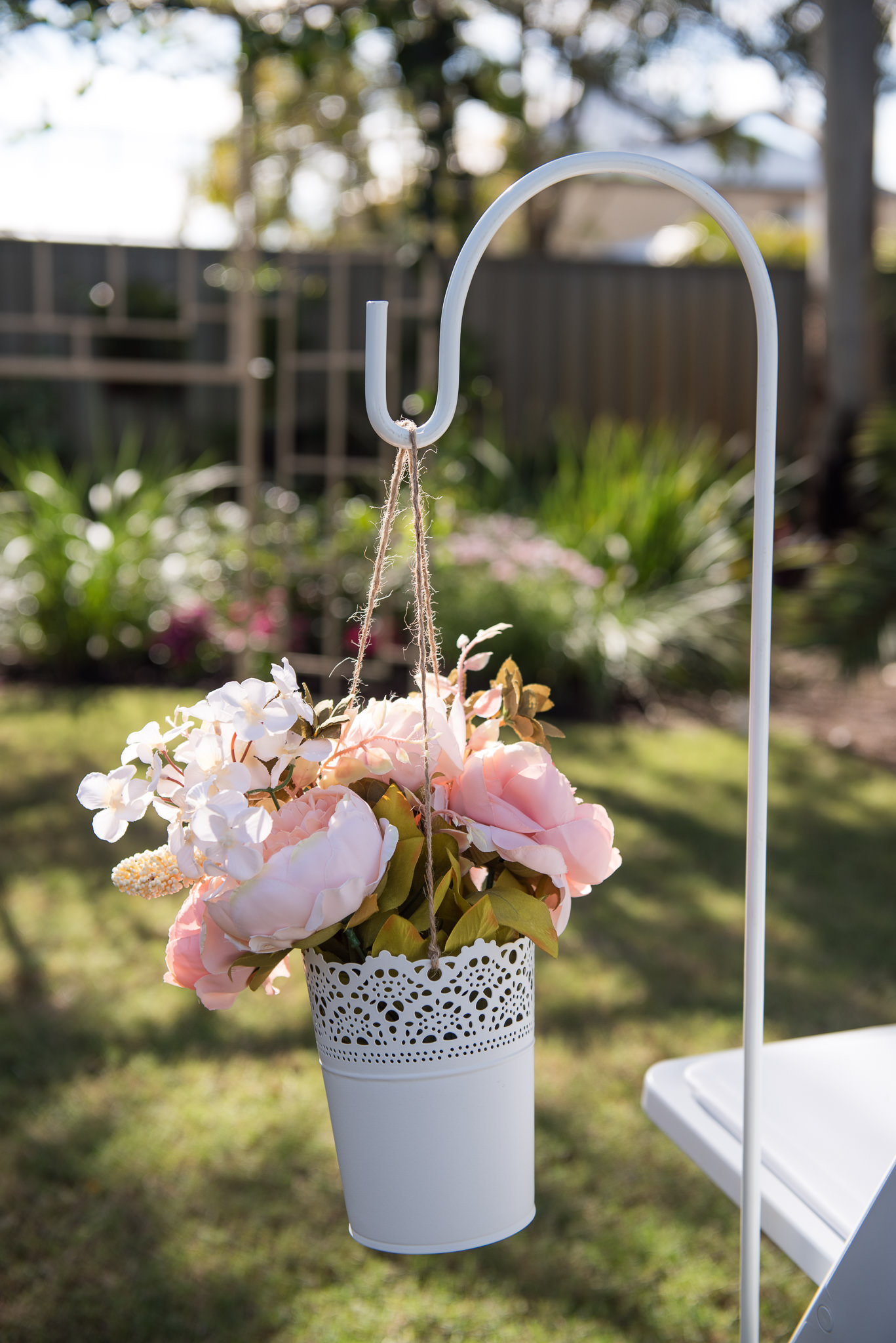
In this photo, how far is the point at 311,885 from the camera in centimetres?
64

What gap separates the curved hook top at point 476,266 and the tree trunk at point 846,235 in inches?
204

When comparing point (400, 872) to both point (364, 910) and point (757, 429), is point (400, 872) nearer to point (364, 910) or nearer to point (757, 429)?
point (364, 910)

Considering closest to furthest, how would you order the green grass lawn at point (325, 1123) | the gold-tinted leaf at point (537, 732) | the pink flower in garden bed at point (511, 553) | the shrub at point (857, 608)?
the gold-tinted leaf at point (537, 732), the green grass lawn at point (325, 1123), the shrub at point (857, 608), the pink flower in garden bed at point (511, 553)

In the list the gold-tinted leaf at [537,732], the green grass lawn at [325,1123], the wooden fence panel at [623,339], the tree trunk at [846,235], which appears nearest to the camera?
the gold-tinted leaf at [537,732]

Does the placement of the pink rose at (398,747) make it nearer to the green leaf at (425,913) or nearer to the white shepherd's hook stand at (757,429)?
the green leaf at (425,913)

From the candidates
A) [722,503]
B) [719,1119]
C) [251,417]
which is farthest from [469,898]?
[722,503]

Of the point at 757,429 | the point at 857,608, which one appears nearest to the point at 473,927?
the point at 757,429

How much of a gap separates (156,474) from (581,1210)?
17.5 ft

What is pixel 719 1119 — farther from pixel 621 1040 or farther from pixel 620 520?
pixel 620 520

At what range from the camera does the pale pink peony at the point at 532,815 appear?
69 cm

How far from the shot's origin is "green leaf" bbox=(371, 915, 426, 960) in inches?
27.3

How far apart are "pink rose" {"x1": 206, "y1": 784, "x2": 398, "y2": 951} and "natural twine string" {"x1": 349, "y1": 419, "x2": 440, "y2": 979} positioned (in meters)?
0.04

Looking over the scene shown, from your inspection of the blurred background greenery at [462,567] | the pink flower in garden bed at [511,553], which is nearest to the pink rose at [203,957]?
the blurred background greenery at [462,567]

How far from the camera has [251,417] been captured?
4613 millimetres
